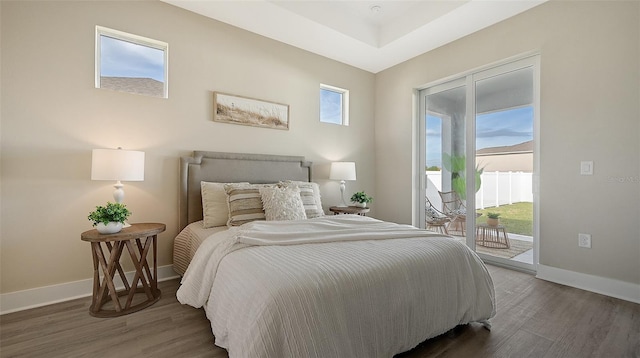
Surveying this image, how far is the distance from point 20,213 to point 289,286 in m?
2.47

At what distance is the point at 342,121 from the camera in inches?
171

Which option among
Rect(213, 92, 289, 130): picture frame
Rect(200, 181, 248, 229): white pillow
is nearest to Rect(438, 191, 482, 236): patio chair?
Rect(213, 92, 289, 130): picture frame

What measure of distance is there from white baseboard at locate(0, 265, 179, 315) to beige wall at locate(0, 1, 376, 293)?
0.05m

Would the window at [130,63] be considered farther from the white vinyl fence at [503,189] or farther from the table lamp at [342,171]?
the white vinyl fence at [503,189]

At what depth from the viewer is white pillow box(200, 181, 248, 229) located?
2541 mm

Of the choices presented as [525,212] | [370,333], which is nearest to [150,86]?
[370,333]

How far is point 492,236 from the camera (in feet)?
11.1

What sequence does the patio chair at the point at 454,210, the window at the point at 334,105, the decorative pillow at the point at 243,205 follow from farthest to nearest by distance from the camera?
the window at the point at 334,105
the patio chair at the point at 454,210
the decorative pillow at the point at 243,205

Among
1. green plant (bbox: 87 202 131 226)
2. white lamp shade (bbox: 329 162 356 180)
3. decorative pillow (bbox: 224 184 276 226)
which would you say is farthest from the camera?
white lamp shade (bbox: 329 162 356 180)

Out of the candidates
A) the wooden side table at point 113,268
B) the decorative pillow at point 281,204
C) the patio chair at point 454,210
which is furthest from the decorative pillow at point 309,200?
the patio chair at point 454,210

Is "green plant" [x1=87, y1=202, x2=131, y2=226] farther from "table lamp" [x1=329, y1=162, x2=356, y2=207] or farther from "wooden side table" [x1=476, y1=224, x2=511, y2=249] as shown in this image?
"wooden side table" [x1=476, y1=224, x2=511, y2=249]

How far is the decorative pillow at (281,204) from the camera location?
8.25 feet

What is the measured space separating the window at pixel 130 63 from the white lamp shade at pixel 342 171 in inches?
86.1

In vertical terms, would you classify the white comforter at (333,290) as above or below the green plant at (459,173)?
below
